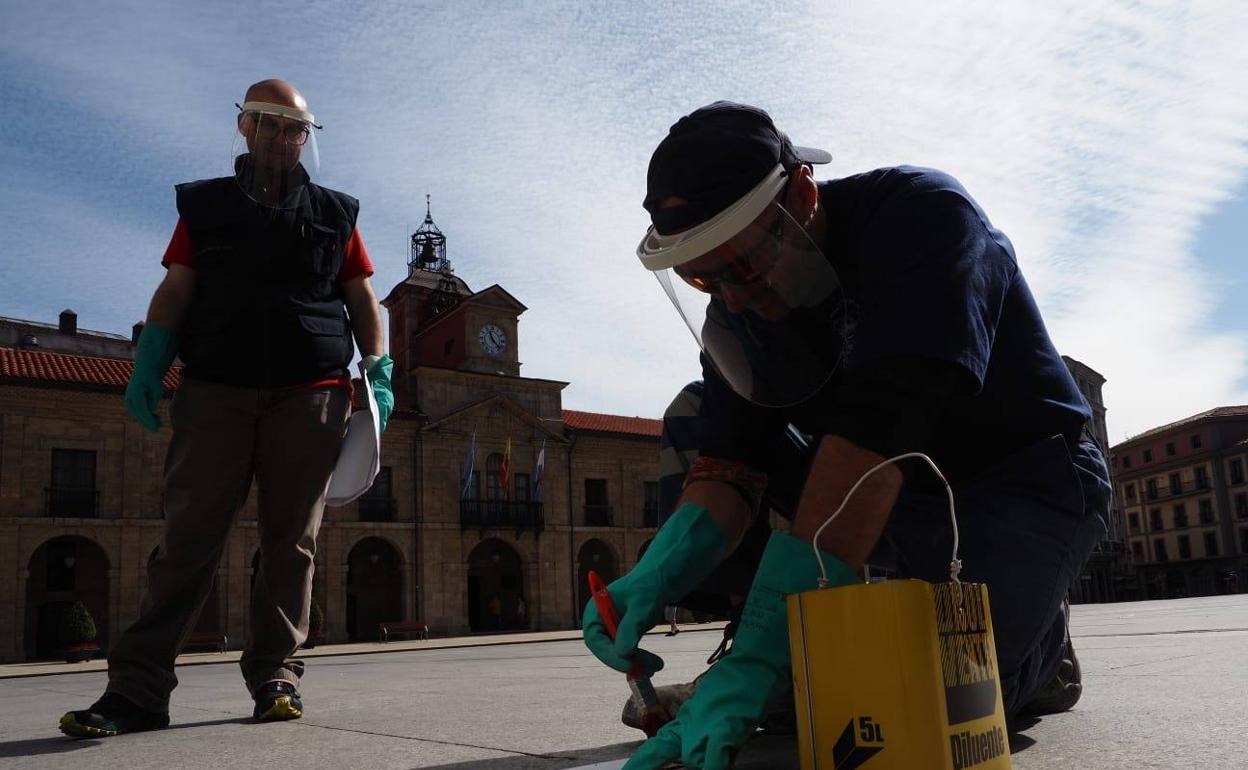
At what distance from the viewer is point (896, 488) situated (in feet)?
4.35

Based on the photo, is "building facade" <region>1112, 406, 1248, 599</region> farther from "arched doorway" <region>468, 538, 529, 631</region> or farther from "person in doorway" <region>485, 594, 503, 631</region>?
"person in doorway" <region>485, 594, 503, 631</region>

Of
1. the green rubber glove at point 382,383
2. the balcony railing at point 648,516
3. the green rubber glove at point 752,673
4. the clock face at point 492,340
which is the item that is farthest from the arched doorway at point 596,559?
the green rubber glove at point 752,673

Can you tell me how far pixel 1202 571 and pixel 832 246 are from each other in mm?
73436

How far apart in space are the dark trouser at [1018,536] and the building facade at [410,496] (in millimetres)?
23392

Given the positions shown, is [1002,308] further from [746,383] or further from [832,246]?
[746,383]

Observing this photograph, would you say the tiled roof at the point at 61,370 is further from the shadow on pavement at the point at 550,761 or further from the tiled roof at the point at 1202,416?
the tiled roof at the point at 1202,416

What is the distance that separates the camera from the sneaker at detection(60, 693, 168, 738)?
234 centimetres

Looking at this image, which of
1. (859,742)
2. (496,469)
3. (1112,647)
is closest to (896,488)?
(859,742)

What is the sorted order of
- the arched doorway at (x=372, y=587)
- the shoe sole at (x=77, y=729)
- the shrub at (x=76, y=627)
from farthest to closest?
1. the arched doorway at (x=372, y=587)
2. the shrub at (x=76, y=627)
3. the shoe sole at (x=77, y=729)

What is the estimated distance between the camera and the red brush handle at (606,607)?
1.50 metres

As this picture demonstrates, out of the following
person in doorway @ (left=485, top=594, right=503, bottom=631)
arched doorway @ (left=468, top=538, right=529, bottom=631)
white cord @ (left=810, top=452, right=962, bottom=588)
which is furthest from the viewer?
arched doorway @ (left=468, top=538, right=529, bottom=631)

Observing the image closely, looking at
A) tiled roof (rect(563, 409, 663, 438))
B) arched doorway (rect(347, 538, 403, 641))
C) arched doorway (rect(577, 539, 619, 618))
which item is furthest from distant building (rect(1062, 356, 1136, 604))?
arched doorway (rect(347, 538, 403, 641))

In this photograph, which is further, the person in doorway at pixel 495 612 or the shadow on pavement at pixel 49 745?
the person in doorway at pixel 495 612

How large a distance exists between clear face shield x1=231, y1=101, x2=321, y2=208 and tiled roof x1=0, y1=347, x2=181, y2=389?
21.3 m
